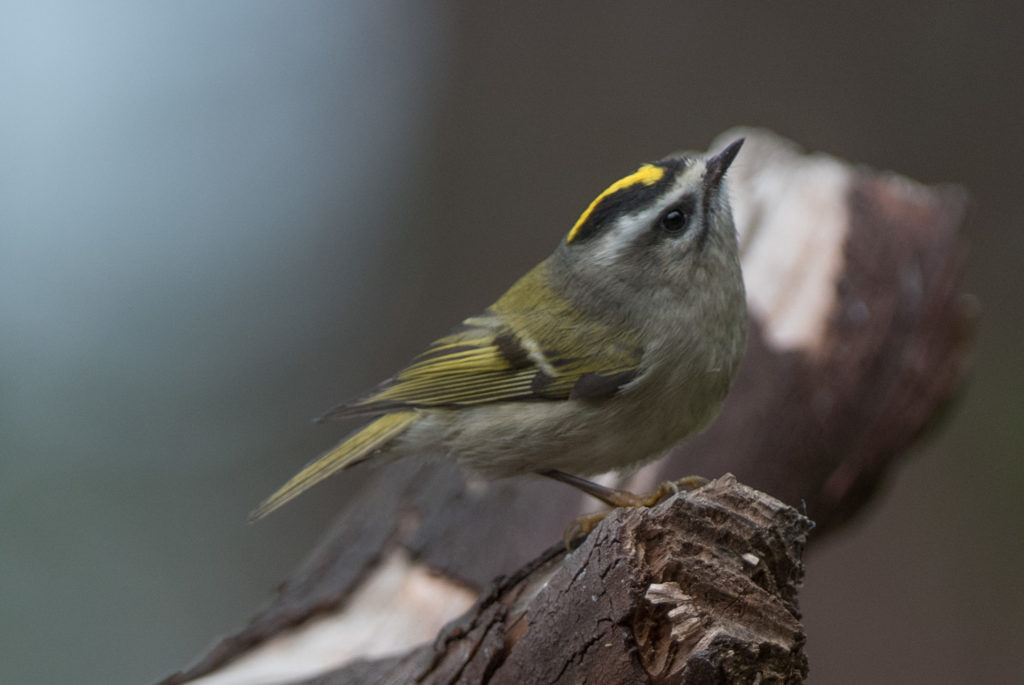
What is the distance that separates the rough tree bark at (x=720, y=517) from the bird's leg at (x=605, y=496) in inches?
4.8

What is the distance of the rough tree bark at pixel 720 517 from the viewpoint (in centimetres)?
130

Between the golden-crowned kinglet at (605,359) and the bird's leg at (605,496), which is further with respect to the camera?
the golden-crowned kinglet at (605,359)

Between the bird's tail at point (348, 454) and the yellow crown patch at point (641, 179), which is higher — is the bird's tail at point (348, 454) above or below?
below

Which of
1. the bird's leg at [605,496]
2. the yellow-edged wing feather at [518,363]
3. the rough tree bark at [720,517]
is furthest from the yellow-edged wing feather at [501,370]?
the rough tree bark at [720,517]

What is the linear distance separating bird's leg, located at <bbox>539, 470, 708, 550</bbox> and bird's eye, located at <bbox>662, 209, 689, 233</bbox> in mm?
599

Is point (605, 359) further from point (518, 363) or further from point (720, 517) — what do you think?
point (720, 517)

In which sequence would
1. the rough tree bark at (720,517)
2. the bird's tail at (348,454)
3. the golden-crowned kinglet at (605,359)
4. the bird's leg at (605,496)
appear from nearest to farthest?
1. the rough tree bark at (720,517)
2. the bird's leg at (605,496)
3. the golden-crowned kinglet at (605,359)
4. the bird's tail at (348,454)

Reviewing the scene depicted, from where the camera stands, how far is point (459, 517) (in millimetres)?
2625

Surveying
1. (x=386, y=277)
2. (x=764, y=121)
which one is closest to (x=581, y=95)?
(x=764, y=121)

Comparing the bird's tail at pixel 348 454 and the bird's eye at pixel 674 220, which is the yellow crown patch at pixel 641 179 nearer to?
the bird's eye at pixel 674 220

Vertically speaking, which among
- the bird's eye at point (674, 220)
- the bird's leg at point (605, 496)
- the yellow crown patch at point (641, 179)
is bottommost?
the bird's leg at point (605, 496)

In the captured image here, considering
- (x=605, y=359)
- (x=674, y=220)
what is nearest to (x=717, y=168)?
(x=674, y=220)

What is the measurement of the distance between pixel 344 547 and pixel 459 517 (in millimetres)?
332

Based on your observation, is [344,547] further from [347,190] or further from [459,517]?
[347,190]
